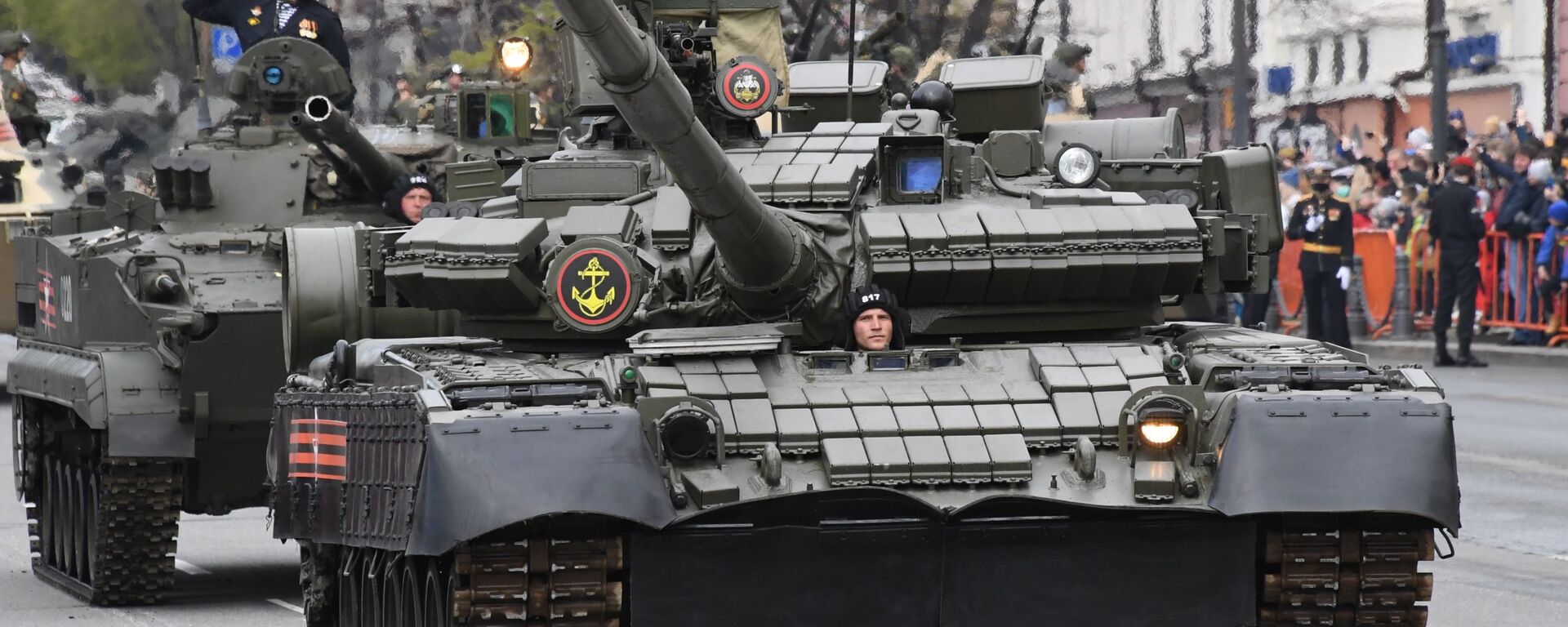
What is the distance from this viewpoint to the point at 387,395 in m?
10.3

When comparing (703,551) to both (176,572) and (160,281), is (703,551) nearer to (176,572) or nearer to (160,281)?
(160,281)

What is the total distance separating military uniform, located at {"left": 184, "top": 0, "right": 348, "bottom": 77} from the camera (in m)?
21.2

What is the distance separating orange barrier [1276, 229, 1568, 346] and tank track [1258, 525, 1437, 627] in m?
18.0

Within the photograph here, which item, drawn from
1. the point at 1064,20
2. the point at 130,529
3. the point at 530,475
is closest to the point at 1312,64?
the point at 1064,20

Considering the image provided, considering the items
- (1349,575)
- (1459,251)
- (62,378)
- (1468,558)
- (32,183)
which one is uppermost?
(32,183)

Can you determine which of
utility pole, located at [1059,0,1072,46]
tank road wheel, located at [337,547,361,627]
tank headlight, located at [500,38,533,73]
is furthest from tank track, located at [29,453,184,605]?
utility pole, located at [1059,0,1072,46]

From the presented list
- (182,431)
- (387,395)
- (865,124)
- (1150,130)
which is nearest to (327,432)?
(387,395)

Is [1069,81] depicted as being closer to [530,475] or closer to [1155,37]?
[1155,37]

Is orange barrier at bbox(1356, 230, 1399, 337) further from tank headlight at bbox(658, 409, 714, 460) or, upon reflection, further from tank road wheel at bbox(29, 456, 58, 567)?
tank headlight at bbox(658, 409, 714, 460)

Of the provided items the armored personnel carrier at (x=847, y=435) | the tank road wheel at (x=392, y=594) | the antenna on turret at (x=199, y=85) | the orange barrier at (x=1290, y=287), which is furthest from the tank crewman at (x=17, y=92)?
the orange barrier at (x=1290, y=287)

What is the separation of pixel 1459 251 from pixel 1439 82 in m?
3.55

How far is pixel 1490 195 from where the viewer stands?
2905 cm

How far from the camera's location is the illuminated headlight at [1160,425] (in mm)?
9891

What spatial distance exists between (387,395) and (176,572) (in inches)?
305
